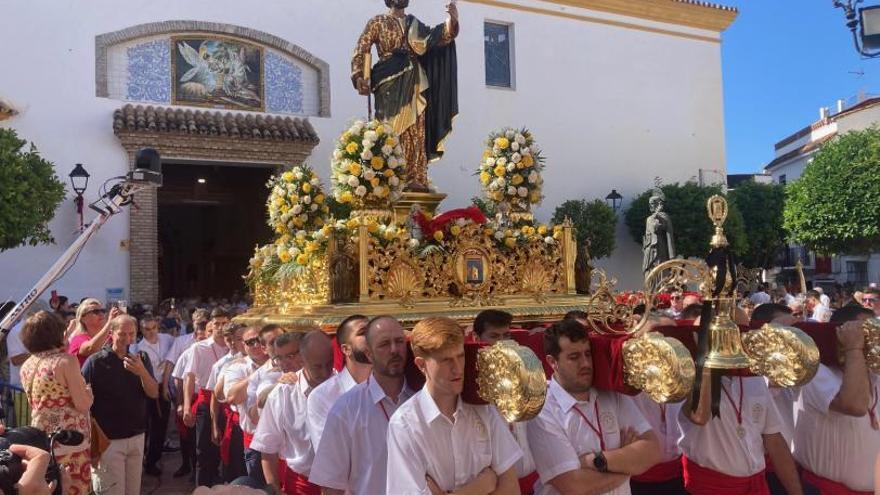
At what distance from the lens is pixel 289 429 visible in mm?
3967

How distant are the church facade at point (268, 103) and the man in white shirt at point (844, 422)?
11527mm

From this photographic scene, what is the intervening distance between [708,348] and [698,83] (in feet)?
64.1

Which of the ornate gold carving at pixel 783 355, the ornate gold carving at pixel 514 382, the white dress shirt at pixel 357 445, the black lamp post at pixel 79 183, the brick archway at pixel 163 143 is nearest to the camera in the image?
the ornate gold carving at pixel 514 382

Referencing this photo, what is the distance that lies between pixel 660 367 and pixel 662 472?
4.38 feet

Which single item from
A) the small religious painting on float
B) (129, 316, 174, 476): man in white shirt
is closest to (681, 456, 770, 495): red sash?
(129, 316, 174, 476): man in white shirt

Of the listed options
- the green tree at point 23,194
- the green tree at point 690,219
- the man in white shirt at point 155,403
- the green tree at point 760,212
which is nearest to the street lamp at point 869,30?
the man in white shirt at point 155,403

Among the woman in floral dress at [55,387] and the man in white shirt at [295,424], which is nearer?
the man in white shirt at [295,424]

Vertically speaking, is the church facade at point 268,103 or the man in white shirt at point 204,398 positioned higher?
the church facade at point 268,103

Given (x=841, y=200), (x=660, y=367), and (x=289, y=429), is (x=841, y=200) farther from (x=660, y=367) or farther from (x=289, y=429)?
(x=660, y=367)

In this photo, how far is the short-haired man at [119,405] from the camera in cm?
516

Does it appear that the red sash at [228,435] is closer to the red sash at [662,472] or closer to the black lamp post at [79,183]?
the red sash at [662,472]

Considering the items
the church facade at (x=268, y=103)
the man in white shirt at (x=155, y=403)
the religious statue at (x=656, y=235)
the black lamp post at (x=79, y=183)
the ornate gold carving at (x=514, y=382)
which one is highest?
the church facade at (x=268, y=103)

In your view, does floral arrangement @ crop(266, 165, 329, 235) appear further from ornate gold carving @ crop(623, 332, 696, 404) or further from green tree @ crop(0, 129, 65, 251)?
green tree @ crop(0, 129, 65, 251)

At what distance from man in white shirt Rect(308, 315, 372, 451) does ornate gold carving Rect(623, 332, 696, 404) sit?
1347 millimetres
